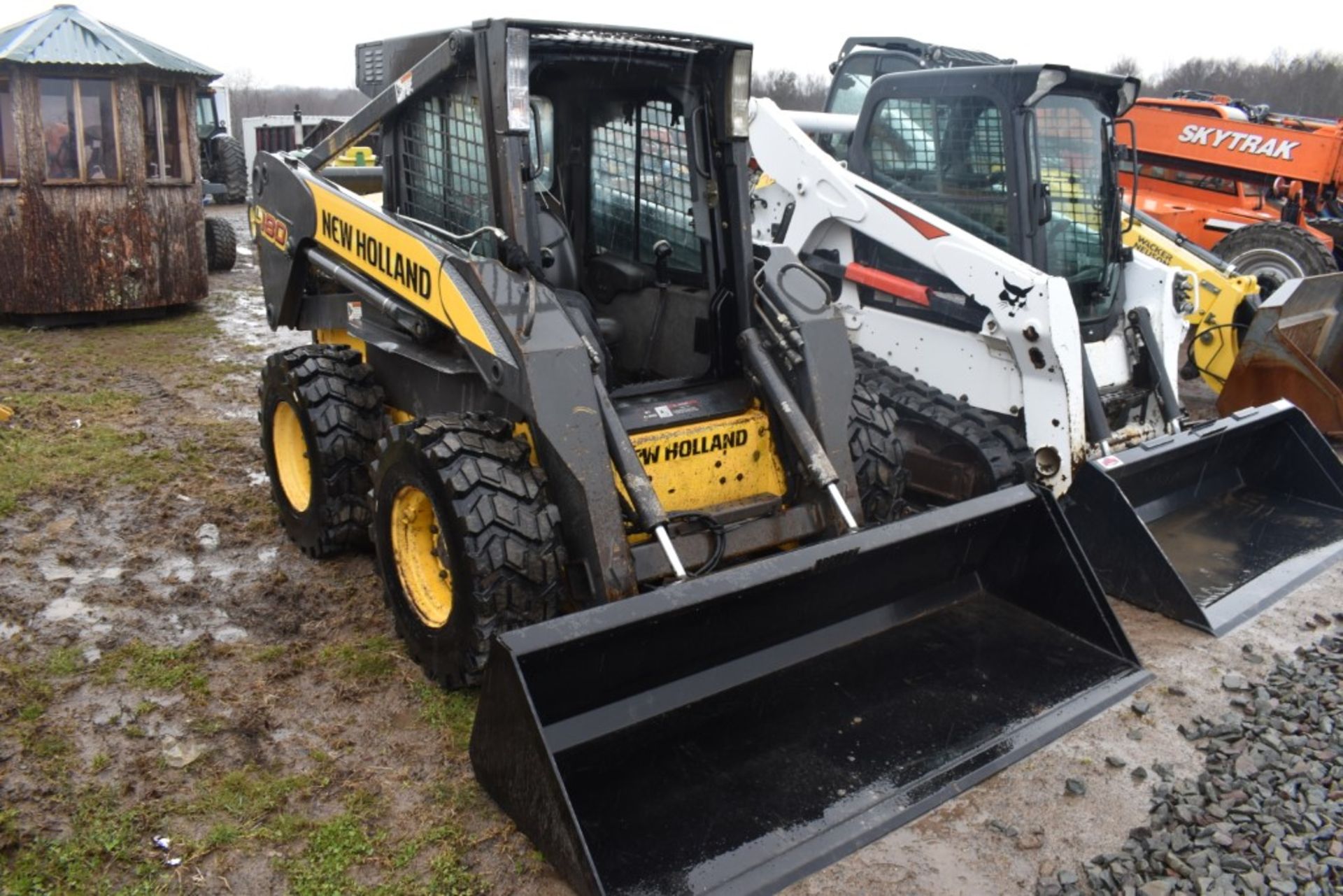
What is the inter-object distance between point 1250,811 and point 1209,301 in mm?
4627

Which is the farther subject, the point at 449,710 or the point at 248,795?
the point at 449,710

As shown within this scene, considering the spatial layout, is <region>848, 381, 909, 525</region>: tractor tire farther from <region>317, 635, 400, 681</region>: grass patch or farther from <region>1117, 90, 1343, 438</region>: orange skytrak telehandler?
<region>1117, 90, 1343, 438</region>: orange skytrak telehandler

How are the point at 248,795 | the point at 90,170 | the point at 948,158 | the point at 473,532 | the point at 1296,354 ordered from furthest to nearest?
the point at 90,170
the point at 1296,354
the point at 948,158
the point at 473,532
the point at 248,795

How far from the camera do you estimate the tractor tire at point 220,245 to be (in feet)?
39.8

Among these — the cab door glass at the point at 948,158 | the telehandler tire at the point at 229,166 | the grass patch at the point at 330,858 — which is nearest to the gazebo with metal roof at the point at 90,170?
the cab door glass at the point at 948,158

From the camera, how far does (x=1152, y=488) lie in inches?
204

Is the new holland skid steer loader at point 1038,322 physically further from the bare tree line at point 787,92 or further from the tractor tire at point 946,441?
the bare tree line at point 787,92

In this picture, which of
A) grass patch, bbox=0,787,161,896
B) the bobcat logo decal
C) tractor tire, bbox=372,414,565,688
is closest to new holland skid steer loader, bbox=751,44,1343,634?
the bobcat logo decal

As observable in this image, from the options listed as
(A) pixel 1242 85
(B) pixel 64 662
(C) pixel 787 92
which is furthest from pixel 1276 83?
(B) pixel 64 662

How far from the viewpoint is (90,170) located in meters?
9.23

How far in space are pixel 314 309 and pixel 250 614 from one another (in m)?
1.57

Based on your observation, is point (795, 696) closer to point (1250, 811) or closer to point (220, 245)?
point (1250, 811)

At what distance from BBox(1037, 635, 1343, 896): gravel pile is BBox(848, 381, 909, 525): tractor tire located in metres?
1.31

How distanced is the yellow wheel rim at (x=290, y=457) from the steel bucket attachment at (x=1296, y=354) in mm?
5320
